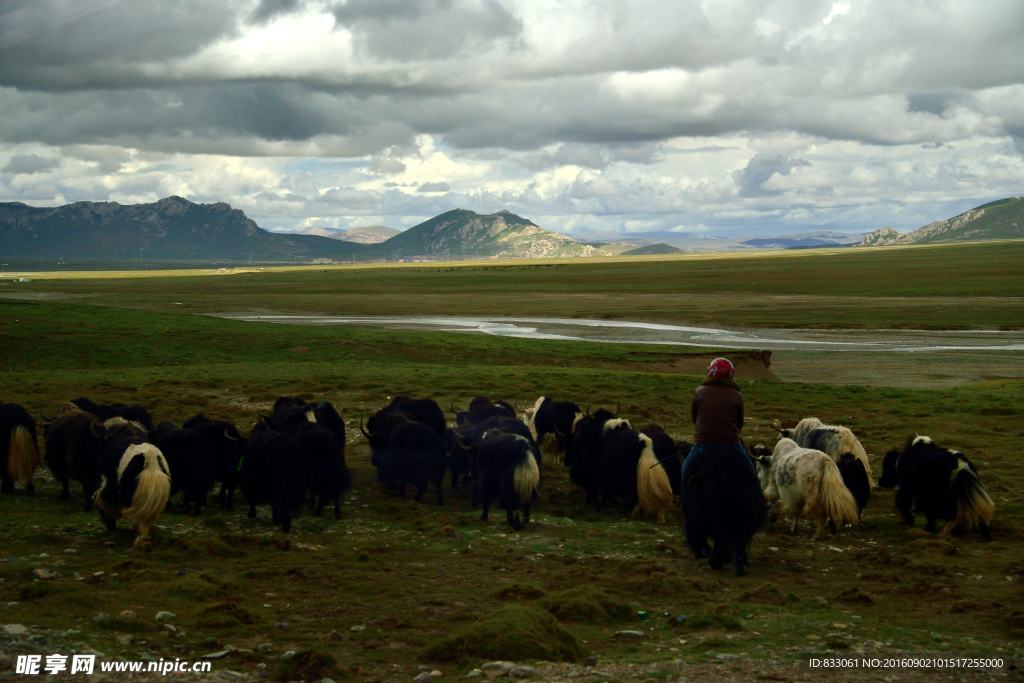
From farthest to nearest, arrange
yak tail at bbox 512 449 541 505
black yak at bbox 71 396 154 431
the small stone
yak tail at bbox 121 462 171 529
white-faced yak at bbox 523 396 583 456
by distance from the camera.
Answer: white-faced yak at bbox 523 396 583 456 → black yak at bbox 71 396 154 431 → yak tail at bbox 512 449 541 505 → yak tail at bbox 121 462 171 529 → the small stone

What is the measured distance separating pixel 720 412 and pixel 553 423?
5.73 metres

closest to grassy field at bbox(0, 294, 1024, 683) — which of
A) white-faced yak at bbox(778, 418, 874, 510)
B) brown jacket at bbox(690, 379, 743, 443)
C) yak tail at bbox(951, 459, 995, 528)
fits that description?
yak tail at bbox(951, 459, 995, 528)

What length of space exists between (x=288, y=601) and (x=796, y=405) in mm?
14929

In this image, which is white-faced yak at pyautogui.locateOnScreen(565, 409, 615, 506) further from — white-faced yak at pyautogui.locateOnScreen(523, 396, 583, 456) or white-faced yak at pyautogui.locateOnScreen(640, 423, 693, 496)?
white-faced yak at pyautogui.locateOnScreen(523, 396, 583, 456)

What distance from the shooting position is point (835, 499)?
916 centimetres

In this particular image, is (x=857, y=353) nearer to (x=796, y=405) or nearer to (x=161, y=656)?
(x=796, y=405)

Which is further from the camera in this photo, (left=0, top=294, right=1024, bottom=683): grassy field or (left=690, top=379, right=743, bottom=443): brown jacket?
(left=690, top=379, right=743, bottom=443): brown jacket

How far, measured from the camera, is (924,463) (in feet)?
32.1

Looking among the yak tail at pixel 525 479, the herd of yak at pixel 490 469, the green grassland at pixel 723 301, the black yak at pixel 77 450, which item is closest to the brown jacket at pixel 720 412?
the herd of yak at pixel 490 469

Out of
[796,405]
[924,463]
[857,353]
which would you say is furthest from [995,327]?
[924,463]

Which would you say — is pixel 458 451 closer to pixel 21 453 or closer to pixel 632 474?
pixel 632 474

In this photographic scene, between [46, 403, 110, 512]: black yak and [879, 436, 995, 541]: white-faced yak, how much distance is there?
1048 centimetres

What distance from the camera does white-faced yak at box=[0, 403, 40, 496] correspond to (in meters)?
10.5

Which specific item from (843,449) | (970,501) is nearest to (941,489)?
(970,501)
